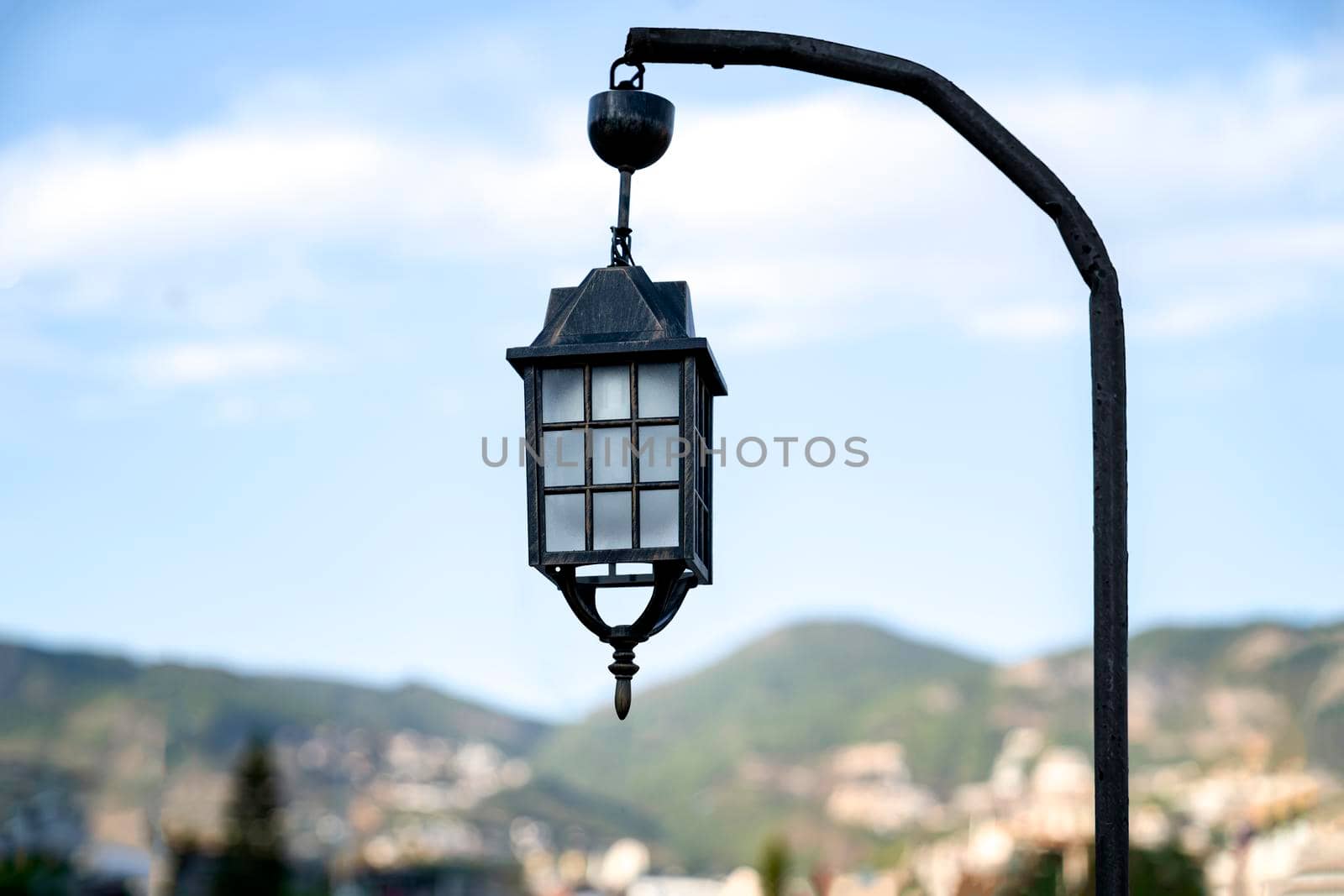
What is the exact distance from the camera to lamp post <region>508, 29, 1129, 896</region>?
3418mm

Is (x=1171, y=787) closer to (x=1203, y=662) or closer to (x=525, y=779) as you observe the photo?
(x=1203, y=662)

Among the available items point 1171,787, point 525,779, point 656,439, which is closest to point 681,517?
point 656,439

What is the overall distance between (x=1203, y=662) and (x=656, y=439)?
8841 centimetres

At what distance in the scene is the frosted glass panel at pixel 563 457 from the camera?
11.7 ft

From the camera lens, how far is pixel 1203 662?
87562 mm

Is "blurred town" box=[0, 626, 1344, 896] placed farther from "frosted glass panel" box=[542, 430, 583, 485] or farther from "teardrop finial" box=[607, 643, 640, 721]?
"frosted glass panel" box=[542, 430, 583, 485]

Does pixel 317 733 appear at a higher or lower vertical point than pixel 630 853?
higher

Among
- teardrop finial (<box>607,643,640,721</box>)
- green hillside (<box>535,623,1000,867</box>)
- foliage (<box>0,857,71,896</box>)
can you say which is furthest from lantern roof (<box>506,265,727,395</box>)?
green hillside (<box>535,623,1000,867</box>)

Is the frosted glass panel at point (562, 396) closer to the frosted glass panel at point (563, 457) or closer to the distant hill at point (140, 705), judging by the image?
the frosted glass panel at point (563, 457)

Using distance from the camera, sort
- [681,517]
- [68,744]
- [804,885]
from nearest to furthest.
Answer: [681,517] < [68,744] < [804,885]

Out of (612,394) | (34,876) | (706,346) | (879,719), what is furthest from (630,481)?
(879,719)

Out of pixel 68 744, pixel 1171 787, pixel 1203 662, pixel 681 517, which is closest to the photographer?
pixel 681 517

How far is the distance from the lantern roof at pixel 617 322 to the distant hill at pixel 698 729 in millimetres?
43525

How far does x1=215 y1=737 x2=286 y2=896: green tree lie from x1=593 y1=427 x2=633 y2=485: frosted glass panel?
39.7 metres
